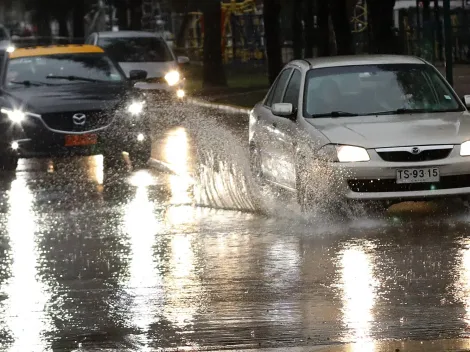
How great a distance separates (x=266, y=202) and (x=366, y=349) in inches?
249

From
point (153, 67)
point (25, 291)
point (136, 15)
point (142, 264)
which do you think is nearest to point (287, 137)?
point (142, 264)

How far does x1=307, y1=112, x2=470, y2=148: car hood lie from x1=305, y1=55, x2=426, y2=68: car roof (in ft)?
3.13

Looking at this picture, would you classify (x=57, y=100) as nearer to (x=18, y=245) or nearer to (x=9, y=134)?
(x=9, y=134)

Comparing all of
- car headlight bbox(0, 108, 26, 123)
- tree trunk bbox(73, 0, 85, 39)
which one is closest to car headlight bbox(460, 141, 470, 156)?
car headlight bbox(0, 108, 26, 123)

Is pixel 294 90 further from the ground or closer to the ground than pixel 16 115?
further from the ground

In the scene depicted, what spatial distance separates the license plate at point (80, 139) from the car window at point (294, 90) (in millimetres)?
4480

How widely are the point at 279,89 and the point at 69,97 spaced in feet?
15.1

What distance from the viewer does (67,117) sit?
17234 millimetres

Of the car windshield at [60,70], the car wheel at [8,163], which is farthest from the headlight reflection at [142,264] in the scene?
the car windshield at [60,70]

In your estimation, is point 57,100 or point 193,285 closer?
point 193,285

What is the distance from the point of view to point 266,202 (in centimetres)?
1312

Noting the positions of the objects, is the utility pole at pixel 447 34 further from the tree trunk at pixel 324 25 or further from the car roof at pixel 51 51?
the tree trunk at pixel 324 25

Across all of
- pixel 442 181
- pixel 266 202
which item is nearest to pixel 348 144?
pixel 442 181

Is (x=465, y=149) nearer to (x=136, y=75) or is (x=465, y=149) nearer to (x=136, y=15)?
(x=136, y=75)
